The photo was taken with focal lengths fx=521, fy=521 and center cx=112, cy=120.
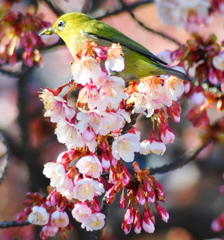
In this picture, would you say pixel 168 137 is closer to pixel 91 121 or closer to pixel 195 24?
pixel 91 121

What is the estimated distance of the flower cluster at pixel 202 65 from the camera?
328 cm

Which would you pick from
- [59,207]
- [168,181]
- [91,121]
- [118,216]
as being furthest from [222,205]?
[91,121]

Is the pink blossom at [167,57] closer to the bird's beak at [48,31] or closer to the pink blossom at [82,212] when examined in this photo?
the bird's beak at [48,31]

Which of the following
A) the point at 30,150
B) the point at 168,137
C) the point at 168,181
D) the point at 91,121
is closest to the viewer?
the point at 91,121

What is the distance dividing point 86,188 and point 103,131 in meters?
0.28

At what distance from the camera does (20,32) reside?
3.62m

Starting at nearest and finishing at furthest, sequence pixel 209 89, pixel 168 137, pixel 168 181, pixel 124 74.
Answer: pixel 168 137, pixel 124 74, pixel 209 89, pixel 168 181

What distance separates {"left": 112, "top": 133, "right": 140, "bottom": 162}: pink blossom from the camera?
2.19 metres

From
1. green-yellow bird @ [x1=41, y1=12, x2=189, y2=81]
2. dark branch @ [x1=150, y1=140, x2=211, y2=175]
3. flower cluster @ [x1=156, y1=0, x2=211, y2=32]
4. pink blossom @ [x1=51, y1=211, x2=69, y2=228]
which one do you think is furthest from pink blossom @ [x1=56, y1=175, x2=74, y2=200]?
flower cluster @ [x1=156, y1=0, x2=211, y2=32]

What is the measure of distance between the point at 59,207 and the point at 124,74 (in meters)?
0.88

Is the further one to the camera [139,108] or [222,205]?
[222,205]

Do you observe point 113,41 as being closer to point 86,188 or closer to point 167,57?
point 167,57

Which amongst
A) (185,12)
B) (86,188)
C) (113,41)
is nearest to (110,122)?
(86,188)

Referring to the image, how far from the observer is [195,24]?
13.3 ft
